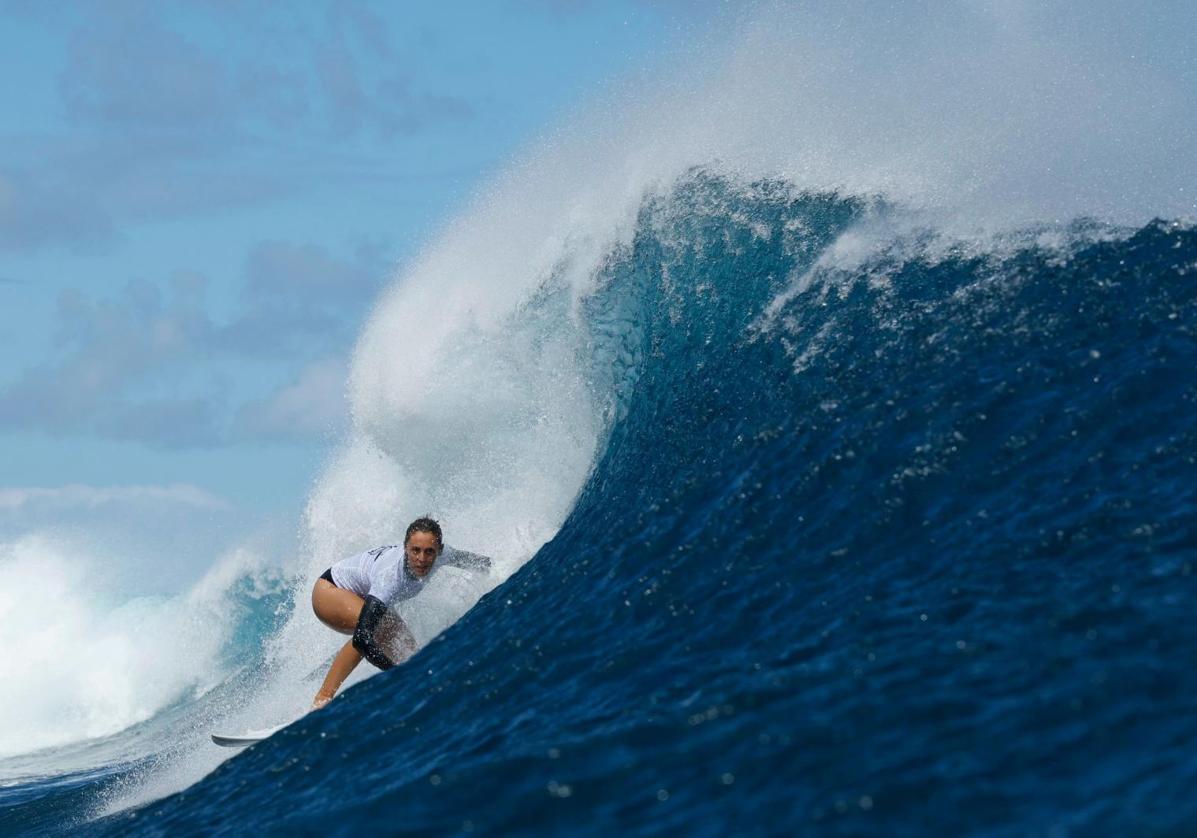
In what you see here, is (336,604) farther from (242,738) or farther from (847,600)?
(847,600)

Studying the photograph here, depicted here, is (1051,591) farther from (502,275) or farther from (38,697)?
(38,697)

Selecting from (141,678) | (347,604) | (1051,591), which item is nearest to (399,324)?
(347,604)

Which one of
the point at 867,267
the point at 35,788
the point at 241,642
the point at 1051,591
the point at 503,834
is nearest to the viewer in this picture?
the point at 503,834

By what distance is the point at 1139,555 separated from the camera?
6.99m

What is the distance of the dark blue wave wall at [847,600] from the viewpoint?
5.59 m

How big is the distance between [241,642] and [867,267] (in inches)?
664

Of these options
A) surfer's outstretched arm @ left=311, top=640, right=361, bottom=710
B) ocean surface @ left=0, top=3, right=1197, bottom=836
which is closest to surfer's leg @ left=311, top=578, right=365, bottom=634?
surfer's outstretched arm @ left=311, top=640, right=361, bottom=710

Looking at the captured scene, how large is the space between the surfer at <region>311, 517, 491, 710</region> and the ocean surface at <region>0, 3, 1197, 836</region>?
0.41 m

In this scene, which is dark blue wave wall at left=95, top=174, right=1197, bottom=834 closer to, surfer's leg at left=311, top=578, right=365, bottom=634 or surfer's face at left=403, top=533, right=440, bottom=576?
surfer's face at left=403, top=533, right=440, bottom=576

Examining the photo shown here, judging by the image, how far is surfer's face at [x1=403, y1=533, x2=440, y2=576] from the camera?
401 inches

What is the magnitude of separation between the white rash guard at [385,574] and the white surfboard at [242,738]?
1292 mm

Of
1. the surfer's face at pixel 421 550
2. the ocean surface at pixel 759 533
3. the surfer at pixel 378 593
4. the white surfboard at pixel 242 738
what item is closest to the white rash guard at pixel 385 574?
the surfer at pixel 378 593

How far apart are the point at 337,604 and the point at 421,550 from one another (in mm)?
1067

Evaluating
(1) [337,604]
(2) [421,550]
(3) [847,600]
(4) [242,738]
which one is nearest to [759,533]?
(3) [847,600]
